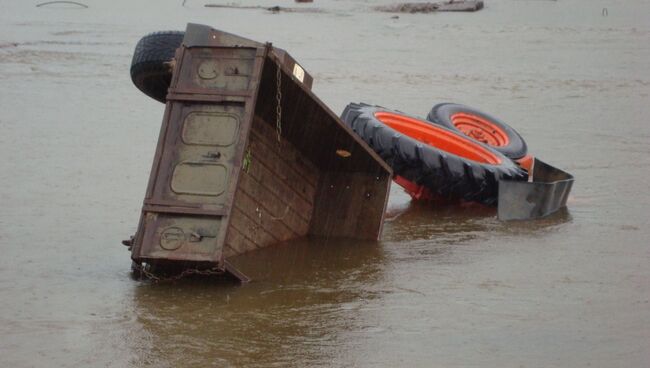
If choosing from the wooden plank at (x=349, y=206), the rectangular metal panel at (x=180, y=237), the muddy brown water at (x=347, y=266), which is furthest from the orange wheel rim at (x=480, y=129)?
the rectangular metal panel at (x=180, y=237)

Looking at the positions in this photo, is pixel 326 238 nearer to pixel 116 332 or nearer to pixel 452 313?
pixel 452 313

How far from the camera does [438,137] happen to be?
11.4 m

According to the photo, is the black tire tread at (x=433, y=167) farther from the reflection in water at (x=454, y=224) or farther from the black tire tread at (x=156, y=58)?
the black tire tread at (x=156, y=58)

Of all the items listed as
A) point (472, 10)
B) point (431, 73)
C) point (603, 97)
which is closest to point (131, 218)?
point (603, 97)

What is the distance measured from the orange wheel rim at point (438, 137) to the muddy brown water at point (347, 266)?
0.62 metres

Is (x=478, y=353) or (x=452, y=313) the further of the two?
(x=452, y=313)

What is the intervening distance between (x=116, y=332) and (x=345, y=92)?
38.7 ft

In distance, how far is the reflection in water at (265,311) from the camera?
246 inches

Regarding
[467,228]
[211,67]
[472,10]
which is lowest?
[467,228]

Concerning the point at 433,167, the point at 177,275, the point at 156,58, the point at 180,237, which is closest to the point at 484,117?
the point at 433,167

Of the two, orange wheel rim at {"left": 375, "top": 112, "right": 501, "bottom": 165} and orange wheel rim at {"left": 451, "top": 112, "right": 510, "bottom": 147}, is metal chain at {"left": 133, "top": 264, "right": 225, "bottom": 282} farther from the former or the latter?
orange wheel rim at {"left": 451, "top": 112, "right": 510, "bottom": 147}

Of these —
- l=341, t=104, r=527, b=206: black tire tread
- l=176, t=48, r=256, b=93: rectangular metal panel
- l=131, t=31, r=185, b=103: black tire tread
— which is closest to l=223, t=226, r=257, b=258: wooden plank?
l=176, t=48, r=256, b=93: rectangular metal panel

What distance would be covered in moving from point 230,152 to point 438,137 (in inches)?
166

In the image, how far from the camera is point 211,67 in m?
7.73
